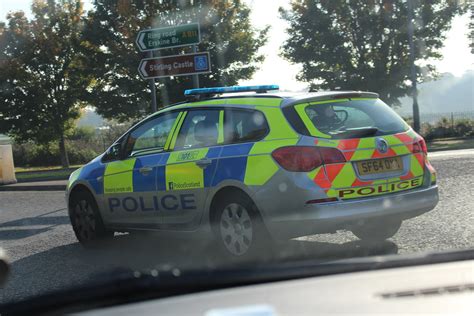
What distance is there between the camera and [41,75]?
28734 millimetres

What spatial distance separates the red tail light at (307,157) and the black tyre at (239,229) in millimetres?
488

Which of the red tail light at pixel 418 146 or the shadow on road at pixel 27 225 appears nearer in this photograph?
the red tail light at pixel 418 146

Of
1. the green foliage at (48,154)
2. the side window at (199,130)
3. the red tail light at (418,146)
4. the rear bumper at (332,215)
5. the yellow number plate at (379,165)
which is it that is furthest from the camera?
the green foliage at (48,154)

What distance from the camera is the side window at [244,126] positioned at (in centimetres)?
505

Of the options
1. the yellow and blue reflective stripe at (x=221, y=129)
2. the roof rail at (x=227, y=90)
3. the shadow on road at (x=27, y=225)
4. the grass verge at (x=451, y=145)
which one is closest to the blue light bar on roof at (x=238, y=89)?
the roof rail at (x=227, y=90)

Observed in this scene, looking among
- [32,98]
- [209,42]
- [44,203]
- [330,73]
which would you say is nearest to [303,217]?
[44,203]

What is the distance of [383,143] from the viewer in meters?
4.91

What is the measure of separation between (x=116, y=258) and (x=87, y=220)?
1.08 meters

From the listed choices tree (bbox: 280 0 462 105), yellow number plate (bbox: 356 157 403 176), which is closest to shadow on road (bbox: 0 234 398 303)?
yellow number plate (bbox: 356 157 403 176)

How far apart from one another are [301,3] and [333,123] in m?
28.6

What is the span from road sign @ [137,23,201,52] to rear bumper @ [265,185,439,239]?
7815 mm

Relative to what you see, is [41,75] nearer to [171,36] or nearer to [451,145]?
[171,36]

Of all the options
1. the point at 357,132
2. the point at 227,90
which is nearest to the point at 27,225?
Answer: the point at 227,90

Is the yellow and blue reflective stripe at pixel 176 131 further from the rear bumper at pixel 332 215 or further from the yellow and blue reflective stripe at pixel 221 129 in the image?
the rear bumper at pixel 332 215
